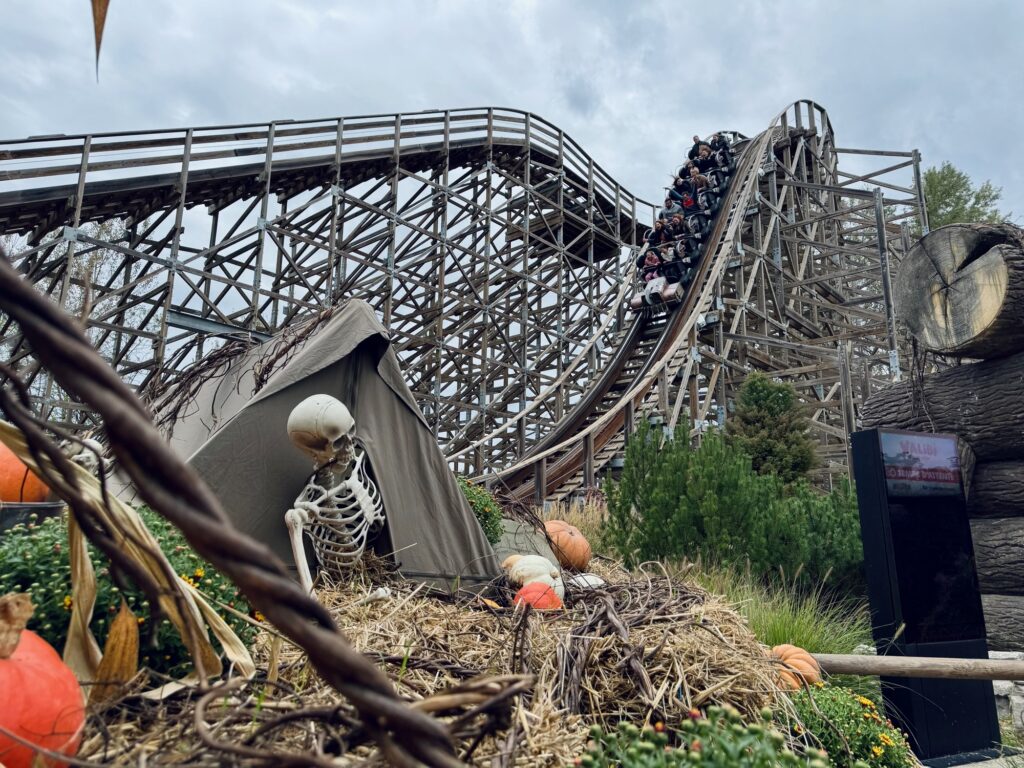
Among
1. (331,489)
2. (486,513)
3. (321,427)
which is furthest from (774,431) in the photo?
(321,427)

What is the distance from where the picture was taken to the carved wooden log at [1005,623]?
195 inches

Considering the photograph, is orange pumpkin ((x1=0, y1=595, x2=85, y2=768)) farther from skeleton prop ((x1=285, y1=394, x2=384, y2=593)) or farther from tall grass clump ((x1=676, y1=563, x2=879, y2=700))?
tall grass clump ((x1=676, y1=563, x2=879, y2=700))

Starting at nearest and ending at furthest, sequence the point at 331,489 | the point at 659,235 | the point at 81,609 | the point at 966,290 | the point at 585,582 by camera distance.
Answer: the point at 81,609 < the point at 331,489 < the point at 585,582 < the point at 966,290 < the point at 659,235

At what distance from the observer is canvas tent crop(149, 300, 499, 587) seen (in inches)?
128

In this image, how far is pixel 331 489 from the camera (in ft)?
10.3

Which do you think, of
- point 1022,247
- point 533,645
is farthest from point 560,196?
point 533,645

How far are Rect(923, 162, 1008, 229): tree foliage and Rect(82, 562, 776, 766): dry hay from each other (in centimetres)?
2471

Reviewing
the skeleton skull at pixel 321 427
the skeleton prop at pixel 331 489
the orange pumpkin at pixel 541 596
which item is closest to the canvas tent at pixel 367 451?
the skeleton prop at pixel 331 489

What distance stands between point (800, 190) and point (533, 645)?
17625 mm

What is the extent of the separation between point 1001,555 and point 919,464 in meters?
1.99

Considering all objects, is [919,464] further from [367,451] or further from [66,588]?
[66,588]

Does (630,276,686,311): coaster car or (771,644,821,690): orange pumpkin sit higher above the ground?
(630,276,686,311): coaster car

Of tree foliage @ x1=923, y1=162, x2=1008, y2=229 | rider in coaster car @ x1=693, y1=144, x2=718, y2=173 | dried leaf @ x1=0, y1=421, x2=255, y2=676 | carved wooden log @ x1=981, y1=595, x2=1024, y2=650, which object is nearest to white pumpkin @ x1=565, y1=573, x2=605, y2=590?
dried leaf @ x1=0, y1=421, x2=255, y2=676

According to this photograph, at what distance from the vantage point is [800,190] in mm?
17688
